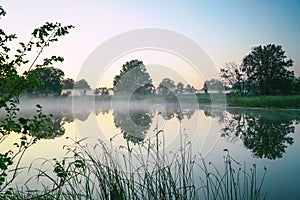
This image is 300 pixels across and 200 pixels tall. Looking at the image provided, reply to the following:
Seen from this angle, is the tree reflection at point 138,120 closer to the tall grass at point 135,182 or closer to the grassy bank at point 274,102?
the tall grass at point 135,182

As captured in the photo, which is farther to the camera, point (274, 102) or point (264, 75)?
point (264, 75)

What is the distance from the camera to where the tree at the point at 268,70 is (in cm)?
2339

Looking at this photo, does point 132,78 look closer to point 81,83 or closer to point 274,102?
point 81,83

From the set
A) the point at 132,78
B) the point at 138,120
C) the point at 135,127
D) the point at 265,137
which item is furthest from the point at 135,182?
the point at 132,78

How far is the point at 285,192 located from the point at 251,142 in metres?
3.26

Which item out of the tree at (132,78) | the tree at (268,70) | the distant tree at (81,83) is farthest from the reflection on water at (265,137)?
the tree at (268,70)

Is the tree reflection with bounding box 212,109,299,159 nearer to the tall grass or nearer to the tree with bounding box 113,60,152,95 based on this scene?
the tall grass

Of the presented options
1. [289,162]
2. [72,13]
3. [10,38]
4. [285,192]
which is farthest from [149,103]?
[10,38]

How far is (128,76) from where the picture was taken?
12.8m

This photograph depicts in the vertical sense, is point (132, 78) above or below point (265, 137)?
above

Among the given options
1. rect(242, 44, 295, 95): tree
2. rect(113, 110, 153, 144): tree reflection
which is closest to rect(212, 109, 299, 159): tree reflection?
rect(113, 110, 153, 144): tree reflection

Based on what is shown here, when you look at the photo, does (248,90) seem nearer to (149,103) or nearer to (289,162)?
(149,103)

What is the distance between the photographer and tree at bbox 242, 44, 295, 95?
921 inches

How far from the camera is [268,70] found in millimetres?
24281
